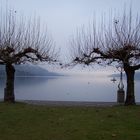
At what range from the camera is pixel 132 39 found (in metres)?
21.6

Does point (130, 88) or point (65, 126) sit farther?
point (130, 88)

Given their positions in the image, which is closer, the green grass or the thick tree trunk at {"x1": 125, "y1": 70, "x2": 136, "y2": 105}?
the green grass

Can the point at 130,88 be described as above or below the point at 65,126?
above

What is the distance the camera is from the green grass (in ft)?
33.8

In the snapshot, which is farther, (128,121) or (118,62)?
(118,62)

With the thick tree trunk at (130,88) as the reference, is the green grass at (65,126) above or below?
below

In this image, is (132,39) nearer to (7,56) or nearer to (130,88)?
(130,88)

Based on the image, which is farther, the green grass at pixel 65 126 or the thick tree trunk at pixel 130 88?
the thick tree trunk at pixel 130 88

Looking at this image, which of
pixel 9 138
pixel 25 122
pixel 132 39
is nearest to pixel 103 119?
pixel 25 122

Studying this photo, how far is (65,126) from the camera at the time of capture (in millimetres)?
12008

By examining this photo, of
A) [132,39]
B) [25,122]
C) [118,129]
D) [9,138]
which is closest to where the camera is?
[9,138]

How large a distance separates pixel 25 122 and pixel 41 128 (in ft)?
4.65

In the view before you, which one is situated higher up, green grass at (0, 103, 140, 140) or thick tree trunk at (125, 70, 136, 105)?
thick tree trunk at (125, 70, 136, 105)

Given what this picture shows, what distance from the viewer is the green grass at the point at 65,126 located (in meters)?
10.3
